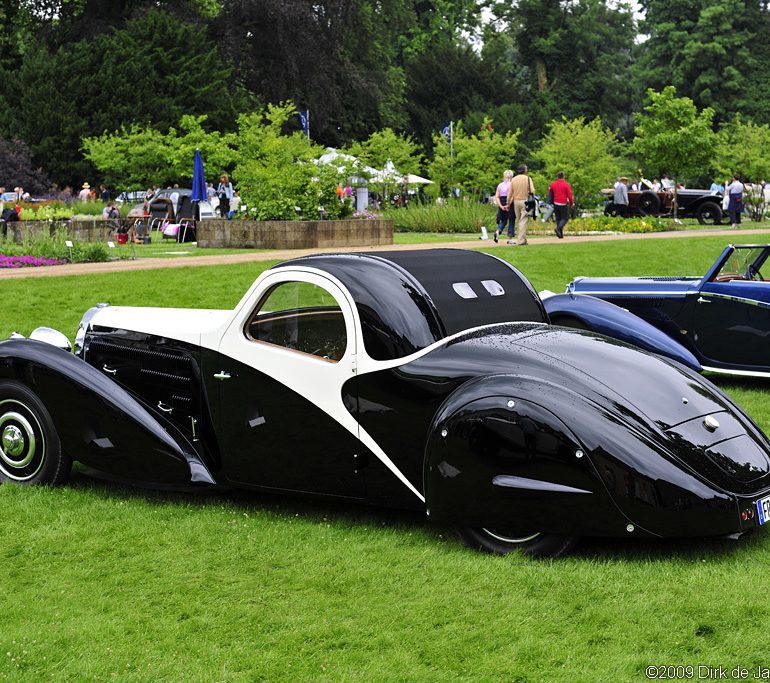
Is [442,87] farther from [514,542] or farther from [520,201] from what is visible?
[514,542]

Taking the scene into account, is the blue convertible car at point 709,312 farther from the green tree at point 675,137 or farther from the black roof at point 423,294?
the green tree at point 675,137

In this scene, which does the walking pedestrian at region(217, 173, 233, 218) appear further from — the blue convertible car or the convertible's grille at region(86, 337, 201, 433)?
the convertible's grille at region(86, 337, 201, 433)

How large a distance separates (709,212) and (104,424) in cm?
3231

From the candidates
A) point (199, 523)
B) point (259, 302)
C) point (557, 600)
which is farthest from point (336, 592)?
point (259, 302)

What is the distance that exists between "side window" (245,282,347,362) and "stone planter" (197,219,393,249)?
53.3 ft

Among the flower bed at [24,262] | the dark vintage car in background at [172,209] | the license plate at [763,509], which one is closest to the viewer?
the license plate at [763,509]

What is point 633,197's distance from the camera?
37.4 metres

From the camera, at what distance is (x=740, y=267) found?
10.4 meters

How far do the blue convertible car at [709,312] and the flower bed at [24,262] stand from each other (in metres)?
10.9

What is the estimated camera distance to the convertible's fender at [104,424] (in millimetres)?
6387

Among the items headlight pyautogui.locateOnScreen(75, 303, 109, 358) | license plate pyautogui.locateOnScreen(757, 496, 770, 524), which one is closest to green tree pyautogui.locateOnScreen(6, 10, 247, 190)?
headlight pyautogui.locateOnScreen(75, 303, 109, 358)

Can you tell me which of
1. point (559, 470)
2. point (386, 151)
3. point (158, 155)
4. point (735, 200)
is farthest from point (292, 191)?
point (559, 470)

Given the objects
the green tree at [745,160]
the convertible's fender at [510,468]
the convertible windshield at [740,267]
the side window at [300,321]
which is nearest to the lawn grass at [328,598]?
the convertible's fender at [510,468]

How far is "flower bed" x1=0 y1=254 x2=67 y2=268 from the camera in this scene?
18328 millimetres
